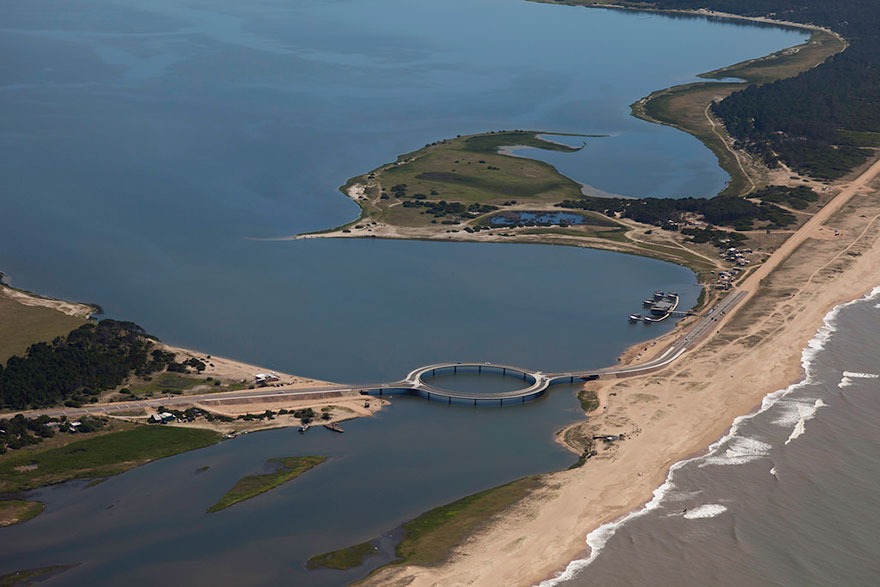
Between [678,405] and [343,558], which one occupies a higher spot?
[678,405]

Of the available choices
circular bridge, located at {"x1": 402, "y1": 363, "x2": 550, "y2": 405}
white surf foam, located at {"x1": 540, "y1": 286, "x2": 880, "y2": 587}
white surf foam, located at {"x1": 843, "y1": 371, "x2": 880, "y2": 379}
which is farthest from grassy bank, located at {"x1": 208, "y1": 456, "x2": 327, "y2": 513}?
white surf foam, located at {"x1": 843, "y1": 371, "x2": 880, "y2": 379}

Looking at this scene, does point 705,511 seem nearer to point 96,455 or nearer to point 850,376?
point 850,376

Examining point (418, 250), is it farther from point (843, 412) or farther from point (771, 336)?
point (843, 412)

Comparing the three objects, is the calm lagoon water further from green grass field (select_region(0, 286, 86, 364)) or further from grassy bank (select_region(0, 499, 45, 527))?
green grass field (select_region(0, 286, 86, 364))

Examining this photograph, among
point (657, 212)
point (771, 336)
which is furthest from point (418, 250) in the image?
point (771, 336)

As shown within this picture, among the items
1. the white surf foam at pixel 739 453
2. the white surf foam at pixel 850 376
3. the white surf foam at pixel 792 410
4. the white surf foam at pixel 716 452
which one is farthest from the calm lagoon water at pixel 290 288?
the white surf foam at pixel 850 376

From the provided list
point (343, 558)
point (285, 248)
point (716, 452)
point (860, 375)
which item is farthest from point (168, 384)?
point (860, 375)
